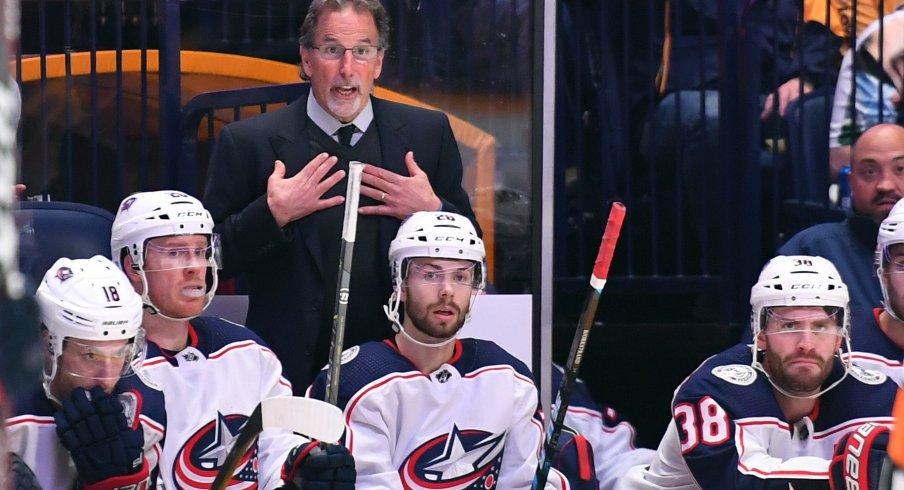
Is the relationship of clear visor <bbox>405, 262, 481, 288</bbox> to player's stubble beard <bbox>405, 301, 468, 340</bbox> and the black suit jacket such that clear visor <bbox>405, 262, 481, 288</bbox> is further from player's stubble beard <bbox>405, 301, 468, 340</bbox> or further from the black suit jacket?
the black suit jacket

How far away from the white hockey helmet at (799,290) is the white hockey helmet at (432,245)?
69 cm

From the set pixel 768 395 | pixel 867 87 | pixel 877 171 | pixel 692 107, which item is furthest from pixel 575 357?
pixel 867 87

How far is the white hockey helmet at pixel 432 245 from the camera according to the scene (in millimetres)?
3715

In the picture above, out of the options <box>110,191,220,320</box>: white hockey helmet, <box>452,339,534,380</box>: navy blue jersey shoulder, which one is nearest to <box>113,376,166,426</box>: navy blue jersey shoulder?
<box>110,191,220,320</box>: white hockey helmet

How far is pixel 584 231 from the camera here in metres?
4.75

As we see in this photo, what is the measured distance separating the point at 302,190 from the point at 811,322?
1.26 m

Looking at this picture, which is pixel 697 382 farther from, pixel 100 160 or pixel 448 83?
pixel 100 160

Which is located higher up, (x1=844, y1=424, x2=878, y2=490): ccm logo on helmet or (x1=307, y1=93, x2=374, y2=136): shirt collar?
(x1=307, y1=93, x2=374, y2=136): shirt collar

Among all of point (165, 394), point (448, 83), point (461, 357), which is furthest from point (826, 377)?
point (165, 394)

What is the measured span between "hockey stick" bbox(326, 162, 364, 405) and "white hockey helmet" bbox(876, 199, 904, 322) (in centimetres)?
138

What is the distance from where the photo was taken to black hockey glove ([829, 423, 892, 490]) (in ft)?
11.3

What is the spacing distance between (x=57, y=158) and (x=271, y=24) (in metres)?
0.64

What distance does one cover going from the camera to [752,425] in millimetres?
3766

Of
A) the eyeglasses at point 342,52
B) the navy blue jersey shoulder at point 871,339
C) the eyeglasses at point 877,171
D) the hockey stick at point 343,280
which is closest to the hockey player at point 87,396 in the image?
the hockey stick at point 343,280
